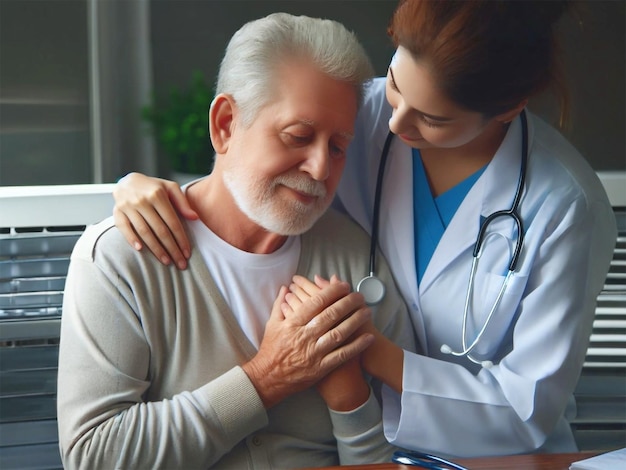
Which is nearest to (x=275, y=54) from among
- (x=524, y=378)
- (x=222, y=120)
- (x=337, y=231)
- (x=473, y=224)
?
(x=222, y=120)

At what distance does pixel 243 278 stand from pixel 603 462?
64 centimetres

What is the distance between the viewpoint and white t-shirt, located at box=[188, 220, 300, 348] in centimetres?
139

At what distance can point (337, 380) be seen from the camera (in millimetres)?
1378

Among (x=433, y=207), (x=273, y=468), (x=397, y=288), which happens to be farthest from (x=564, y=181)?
(x=273, y=468)

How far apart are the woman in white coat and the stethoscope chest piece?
7 centimetres

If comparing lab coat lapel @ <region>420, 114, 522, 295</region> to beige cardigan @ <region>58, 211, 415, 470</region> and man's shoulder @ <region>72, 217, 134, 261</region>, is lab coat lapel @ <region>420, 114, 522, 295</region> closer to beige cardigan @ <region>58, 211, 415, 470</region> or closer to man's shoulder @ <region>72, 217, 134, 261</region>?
beige cardigan @ <region>58, 211, 415, 470</region>

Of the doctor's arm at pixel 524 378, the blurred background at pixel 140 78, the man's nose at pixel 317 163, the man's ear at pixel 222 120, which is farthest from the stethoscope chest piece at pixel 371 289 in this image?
the blurred background at pixel 140 78

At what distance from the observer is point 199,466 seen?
1.33 meters

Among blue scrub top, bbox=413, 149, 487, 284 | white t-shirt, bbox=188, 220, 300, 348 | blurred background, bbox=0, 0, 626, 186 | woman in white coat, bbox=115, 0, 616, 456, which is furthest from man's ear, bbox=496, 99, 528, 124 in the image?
blurred background, bbox=0, 0, 626, 186

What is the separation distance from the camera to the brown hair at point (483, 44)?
4.00ft

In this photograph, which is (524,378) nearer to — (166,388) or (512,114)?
(512,114)

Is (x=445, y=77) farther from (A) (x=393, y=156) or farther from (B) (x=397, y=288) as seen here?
(B) (x=397, y=288)

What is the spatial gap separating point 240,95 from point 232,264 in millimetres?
286

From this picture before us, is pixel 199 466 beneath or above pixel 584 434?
above
